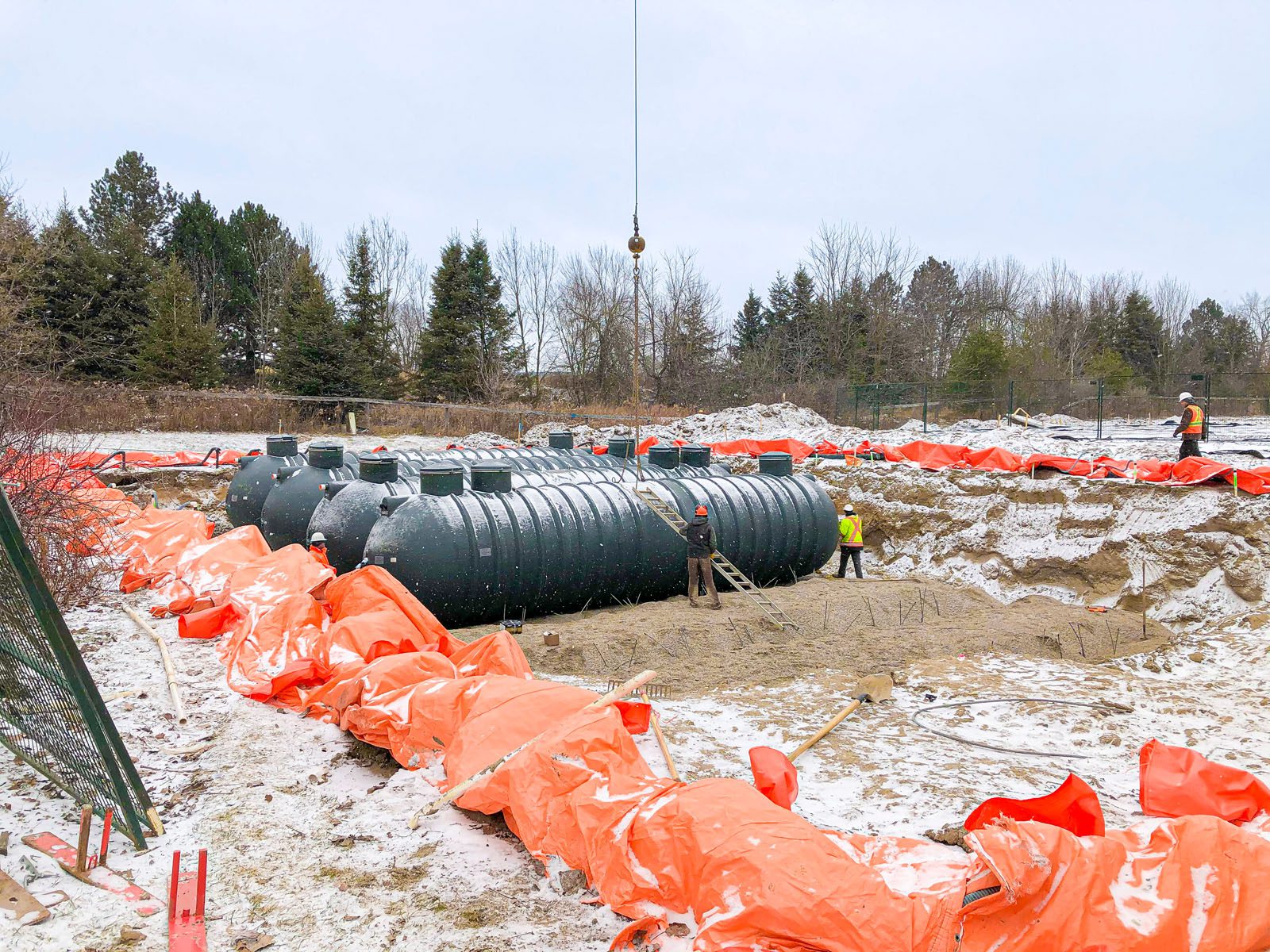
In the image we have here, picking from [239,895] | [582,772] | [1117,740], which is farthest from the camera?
[1117,740]

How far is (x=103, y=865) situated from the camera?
13.0 ft

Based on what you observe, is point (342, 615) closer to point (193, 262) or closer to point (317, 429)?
point (317, 429)

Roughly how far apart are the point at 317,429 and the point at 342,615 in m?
27.0

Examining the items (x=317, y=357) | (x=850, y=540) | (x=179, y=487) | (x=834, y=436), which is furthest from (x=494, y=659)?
(x=317, y=357)

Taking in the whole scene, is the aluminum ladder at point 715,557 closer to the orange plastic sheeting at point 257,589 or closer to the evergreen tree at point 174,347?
the orange plastic sheeting at point 257,589

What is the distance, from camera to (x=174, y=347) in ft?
A: 115

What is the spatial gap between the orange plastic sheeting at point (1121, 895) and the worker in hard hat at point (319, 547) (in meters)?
8.06

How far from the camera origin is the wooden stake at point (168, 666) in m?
5.99

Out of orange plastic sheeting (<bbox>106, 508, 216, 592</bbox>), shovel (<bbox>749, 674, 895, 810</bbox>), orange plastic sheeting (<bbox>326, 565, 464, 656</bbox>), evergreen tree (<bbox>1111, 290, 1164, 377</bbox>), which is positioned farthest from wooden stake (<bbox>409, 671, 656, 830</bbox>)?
evergreen tree (<bbox>1111, 290, 1164, 377</bbox>)

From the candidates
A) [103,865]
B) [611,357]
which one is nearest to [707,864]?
[103,865]

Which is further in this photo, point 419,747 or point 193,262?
point 193,262

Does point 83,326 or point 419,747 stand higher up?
point 83,326

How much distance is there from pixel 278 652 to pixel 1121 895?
607 centimetres

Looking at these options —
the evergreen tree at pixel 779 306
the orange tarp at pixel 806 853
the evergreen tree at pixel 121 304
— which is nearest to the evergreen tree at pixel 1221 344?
the evergreen tree at pixel 779 306
